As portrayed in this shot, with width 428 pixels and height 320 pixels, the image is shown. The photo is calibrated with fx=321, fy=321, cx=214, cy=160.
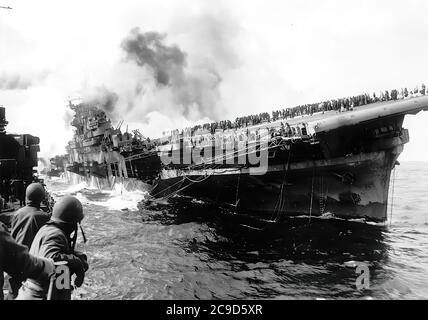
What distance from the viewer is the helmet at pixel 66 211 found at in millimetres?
3211

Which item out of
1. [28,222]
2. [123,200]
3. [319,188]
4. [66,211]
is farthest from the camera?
[123,200]

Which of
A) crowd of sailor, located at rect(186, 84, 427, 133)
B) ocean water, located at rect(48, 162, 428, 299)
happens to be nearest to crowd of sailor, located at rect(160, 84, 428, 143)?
crowd of sailor, located at rect(186, 84, 427, 133)

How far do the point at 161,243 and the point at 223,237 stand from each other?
7.42ft

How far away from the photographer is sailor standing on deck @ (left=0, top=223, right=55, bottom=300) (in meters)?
2.72

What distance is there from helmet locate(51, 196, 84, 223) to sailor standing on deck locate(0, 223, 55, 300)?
18.9 inches

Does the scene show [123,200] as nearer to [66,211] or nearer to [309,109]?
[309,109]

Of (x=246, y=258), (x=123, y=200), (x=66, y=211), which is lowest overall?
(x=246, y=258)

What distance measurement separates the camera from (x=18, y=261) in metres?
2.75

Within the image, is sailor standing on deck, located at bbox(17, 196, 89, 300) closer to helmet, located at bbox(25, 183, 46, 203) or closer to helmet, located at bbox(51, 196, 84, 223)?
helmet, located at bbox(51, 196, 84, 223)

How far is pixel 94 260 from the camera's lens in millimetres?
9688

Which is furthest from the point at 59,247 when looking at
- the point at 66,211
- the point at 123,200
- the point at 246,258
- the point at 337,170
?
the point at 123,200

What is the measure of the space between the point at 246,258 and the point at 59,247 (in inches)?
292

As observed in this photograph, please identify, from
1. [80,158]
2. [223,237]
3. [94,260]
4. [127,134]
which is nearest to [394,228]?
[223,237]
